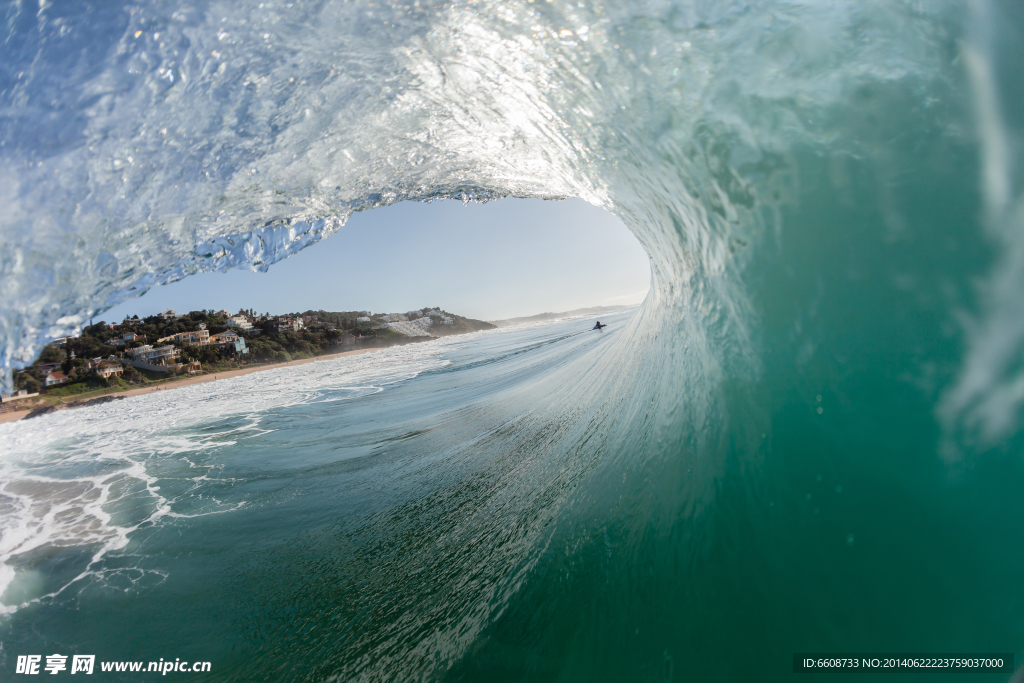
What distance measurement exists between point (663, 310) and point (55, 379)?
5963cm

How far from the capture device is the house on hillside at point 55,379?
3991 centimetres

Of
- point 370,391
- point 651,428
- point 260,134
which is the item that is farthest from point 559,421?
point 370,391

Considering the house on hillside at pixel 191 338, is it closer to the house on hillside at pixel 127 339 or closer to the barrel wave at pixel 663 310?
the house on hillside at pixel 127 339

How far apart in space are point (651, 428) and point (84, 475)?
440 inches

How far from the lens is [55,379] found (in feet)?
133

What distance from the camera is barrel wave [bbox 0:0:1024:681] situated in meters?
1.64

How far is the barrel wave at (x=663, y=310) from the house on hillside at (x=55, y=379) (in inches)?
2107

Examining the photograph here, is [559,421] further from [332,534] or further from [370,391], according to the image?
[370,391]

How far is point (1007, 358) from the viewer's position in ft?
5.08

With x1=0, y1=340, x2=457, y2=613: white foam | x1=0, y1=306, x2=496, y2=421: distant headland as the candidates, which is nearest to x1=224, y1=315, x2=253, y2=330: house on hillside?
x1=0, y1=306, x2=496, y2=421: distant headland

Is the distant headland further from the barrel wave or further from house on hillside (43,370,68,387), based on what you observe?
the barrel wave

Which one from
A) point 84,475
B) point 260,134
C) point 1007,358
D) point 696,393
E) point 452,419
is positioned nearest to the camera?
point 1007,358

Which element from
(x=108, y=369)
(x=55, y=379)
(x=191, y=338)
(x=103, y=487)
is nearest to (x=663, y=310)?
(x=103, y=487)

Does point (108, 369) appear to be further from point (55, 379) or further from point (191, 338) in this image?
point (191, 338)
